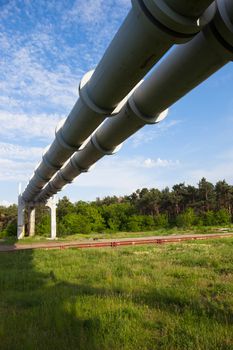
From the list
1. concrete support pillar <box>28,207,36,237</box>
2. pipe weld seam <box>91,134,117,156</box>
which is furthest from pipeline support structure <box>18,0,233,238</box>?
concrete support pillar <box>28,207,36,237</box>

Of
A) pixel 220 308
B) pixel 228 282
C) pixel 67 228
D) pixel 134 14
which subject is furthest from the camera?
pixel 67 228

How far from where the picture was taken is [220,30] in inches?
189

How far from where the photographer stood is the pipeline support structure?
4359 mm

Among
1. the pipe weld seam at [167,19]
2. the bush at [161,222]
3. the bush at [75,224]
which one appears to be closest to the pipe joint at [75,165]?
the pipe weld seam at [167,19]

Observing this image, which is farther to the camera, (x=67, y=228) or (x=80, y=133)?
(x=67, y=228)

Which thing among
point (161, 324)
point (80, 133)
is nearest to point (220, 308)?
point (161, 324)

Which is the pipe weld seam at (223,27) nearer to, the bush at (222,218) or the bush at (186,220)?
the bush at (186,220)

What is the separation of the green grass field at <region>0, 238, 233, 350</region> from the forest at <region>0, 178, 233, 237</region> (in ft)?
148

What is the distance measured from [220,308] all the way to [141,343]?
2.54 metres

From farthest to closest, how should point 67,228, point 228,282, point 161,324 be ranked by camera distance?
point 67,228
point 228,282
point 161,324

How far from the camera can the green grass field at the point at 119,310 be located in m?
6.00

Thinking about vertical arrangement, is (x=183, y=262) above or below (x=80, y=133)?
below

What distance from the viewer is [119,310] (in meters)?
7.60

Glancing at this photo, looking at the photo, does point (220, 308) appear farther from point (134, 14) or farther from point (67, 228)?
point (67, 228)
